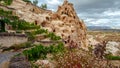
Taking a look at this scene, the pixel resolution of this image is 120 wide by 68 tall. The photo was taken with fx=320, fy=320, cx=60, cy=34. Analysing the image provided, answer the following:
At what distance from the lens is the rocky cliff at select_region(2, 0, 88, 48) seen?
6022 centimetres

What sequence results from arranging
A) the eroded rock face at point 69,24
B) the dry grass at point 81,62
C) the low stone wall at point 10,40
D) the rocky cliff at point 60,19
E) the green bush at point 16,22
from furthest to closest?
1. the eroded rock face at point 69,24
2. the rocky cliff at point 60,19
3. the green bush at point 16,22
4. the low stone wall at point 10,40
5. the dry grass at point 81,62

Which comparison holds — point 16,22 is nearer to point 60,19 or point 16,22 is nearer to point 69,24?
point 69,24

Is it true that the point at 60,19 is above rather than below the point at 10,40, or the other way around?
above

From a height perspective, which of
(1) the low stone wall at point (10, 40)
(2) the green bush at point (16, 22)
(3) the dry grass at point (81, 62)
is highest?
(3) the dry grass at point (81, 62)

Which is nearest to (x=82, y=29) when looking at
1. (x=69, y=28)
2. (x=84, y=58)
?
(x=69, y=28)

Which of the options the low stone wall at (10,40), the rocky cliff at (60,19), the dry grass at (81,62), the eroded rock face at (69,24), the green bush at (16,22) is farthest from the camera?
the eroded rock face at (69,24)

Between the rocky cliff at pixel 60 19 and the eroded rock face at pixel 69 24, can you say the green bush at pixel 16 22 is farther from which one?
the eroded rock face at pixel 69 24

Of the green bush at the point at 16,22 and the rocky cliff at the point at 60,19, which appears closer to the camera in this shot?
the green bush at the point at 16,22

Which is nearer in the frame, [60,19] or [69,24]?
[69,24]

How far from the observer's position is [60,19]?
65375mm

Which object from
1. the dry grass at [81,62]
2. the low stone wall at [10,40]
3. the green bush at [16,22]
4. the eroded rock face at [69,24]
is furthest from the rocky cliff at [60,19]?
the dry grass at [81,62]

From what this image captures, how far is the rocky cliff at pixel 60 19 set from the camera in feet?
198

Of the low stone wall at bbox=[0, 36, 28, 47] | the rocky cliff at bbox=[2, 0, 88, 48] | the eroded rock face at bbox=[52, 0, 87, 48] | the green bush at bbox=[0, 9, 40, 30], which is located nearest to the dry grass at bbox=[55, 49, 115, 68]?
the low stone wall at bbox=[0, 36, 28, 47]

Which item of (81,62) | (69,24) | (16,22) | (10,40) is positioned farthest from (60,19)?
(81,62)
